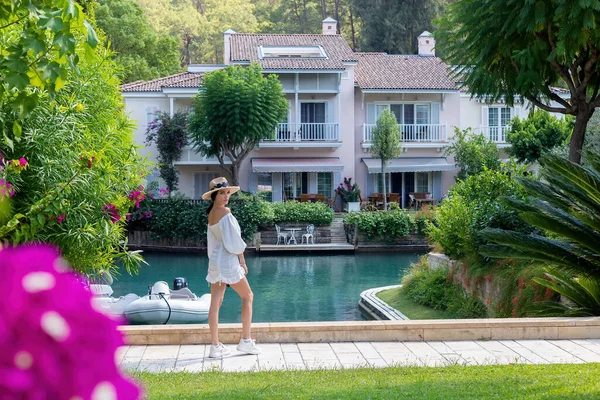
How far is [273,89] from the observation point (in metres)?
34.4

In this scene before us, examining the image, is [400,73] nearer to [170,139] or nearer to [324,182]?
[324,182]

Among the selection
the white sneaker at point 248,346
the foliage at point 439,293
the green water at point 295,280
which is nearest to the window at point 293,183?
the green water at point 295,280

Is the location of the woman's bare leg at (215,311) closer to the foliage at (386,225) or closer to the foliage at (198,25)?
the foliage at (386,225)

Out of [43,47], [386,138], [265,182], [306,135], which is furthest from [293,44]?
[43,47]

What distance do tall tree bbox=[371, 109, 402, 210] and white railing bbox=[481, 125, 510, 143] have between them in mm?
6445

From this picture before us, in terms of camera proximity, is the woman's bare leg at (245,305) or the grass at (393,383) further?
the woman's bare leg at (245,305)

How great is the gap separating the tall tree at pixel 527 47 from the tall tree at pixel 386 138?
2304cm

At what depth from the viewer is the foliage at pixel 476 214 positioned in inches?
560

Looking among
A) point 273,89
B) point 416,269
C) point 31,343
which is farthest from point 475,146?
point 31,343

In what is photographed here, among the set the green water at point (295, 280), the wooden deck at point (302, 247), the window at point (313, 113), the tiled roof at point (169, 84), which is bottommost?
the green water at point (295, 280)

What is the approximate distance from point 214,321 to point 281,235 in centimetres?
2413

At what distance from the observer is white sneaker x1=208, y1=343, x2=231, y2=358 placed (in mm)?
8367

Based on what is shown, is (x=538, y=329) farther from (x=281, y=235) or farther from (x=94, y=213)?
(x=281, y=235)

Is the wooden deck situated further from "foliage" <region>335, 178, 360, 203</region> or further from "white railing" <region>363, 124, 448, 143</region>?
"white railing" <region>363, 124, 448, 143</region>
